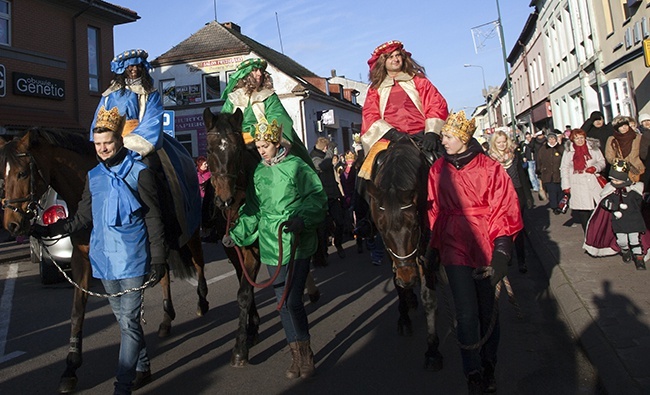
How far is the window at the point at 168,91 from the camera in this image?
33406 mm

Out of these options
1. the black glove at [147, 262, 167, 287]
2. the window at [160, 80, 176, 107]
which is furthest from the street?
the window at [160, 80, 176, 107]

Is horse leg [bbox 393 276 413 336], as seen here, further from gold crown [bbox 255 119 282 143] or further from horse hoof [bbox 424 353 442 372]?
gold crown [bbox 255 119 282 143]

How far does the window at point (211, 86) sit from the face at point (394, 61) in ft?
94.9

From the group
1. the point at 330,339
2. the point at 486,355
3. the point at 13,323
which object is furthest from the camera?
the point at 13,323

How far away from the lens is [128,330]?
145 inches

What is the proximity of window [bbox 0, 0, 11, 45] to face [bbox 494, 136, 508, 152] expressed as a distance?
59.8ft

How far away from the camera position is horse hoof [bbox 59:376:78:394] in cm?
411

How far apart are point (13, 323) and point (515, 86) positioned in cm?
4807

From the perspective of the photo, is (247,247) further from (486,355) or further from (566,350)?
(566,350)

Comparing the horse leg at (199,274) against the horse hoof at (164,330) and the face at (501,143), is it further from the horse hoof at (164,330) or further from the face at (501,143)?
the face at (501,143)

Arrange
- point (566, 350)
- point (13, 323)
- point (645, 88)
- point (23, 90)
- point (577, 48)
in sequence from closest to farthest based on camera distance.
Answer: point (566, 350)
point (13, 323)
point (645, 88)
point (23, 90)
point (577, 48)

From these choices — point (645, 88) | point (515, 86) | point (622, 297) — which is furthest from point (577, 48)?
point (515, 86)

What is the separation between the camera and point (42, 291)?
832 cm

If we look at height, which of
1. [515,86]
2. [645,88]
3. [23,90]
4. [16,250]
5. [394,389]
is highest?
[515,86]
